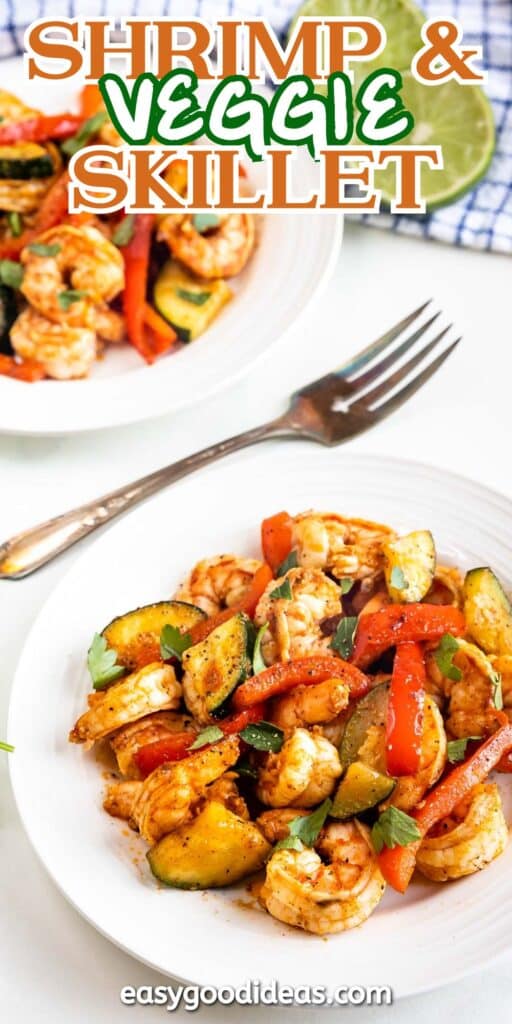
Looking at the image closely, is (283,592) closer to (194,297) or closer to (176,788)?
(176,788)

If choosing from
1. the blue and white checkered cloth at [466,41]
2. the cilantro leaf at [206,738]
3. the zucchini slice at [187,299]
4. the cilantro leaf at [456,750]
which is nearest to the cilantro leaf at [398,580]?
the cilantro leaf at [456,750]

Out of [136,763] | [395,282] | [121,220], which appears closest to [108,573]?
[136,763]

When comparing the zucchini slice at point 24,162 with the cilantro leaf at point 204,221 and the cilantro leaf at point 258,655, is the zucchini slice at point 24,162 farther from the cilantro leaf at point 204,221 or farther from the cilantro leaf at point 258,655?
the cilantro leaf at point 258,655

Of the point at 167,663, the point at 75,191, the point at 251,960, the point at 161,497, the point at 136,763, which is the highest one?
the point at 75,191

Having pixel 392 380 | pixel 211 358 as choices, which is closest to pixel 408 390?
pixel 392 380

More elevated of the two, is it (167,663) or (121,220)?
(121,220)

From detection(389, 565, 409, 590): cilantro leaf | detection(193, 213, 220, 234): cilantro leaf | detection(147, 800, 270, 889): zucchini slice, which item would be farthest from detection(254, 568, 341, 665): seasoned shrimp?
detection(193, 213, 220, 234): cilantro leaf

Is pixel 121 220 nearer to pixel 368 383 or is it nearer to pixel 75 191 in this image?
pixel 75 191

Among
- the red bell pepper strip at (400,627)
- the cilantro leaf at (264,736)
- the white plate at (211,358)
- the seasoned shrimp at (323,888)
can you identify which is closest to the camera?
the seasoned shrimp at (323,888)
